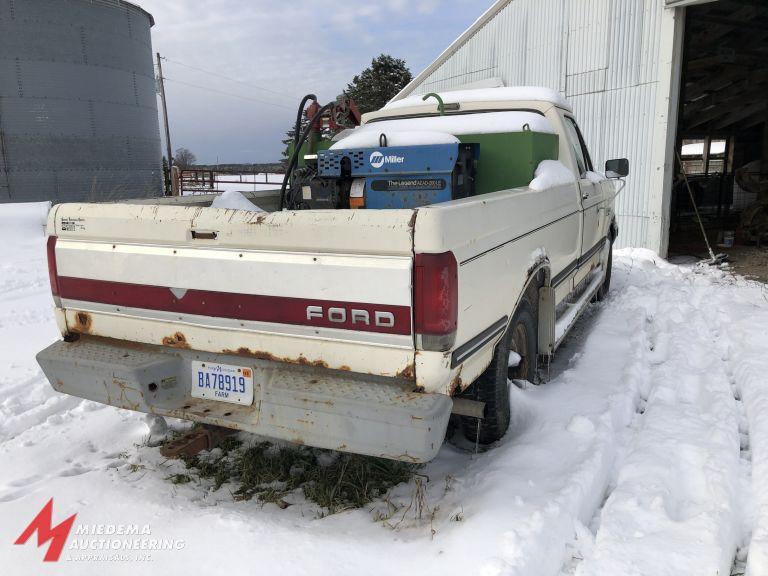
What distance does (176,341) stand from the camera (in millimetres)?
2982

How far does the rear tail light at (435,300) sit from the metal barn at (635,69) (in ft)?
27.7

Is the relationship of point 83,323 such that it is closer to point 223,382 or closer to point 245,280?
point 223,382

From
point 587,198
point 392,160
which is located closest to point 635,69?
point 587,198

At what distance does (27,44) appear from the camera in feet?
51.3

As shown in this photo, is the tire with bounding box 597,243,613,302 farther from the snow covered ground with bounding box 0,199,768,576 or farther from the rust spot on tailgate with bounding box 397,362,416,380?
the rust spot on tailgate with bounding box 397,362,416,380

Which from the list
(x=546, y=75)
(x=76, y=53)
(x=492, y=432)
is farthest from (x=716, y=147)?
(x=492, y=432)

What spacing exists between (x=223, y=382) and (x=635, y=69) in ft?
31.0

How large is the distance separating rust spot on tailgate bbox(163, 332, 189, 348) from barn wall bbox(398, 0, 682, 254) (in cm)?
879

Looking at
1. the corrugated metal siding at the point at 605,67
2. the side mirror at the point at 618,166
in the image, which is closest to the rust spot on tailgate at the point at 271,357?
the side mirror at the point at 618,166

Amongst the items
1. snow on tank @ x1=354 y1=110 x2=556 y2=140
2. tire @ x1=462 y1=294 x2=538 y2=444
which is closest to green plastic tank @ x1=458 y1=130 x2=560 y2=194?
snow on tank @ x1=354 y1=110 x2=556 y2=140

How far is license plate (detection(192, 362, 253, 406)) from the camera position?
2.78m

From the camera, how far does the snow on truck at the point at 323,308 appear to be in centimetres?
242

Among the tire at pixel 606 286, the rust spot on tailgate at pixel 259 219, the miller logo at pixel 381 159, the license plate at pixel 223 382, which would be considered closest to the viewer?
the rust spot on tailgate at pixel 259 219

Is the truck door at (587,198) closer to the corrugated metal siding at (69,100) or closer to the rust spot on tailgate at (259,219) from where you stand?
the rust spot on tailgate at (259,219)
